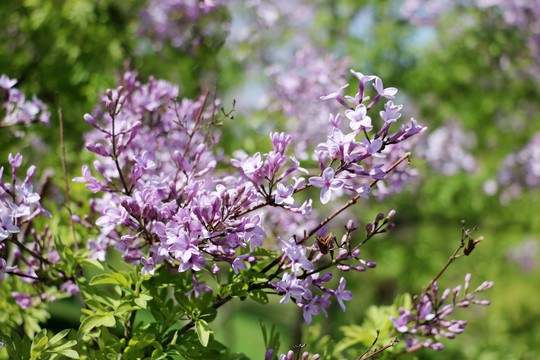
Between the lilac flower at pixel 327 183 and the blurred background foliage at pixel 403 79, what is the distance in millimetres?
2848

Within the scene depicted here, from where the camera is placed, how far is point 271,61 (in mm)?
8695

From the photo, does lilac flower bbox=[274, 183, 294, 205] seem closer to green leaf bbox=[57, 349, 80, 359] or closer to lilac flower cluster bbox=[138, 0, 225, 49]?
green leaf bbox=[57, 349, 80, 359]

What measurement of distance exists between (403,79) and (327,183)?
246 inches

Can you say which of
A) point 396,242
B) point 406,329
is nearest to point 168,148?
point 406,329

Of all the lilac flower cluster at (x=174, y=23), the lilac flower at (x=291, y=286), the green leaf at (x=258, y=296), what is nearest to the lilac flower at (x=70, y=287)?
the green leaf at (x=258, y=296)

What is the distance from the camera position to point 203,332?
71.1 inches

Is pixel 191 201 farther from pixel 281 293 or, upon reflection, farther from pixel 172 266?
pixel 281 293

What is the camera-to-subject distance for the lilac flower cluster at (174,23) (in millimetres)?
4883

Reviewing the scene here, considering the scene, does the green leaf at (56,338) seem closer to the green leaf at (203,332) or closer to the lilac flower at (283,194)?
the green leaf at (203,332)

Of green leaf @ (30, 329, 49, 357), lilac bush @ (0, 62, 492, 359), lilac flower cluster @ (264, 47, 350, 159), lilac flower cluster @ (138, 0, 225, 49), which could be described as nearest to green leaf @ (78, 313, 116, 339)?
lilac bush @ (0, 62, 492, 359)

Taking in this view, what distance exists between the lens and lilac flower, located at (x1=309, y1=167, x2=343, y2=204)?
1.76 metres

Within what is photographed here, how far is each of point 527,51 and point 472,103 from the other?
128cm

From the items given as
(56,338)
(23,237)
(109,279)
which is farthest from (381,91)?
(23,237)

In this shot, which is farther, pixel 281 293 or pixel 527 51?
pixel 527 51
